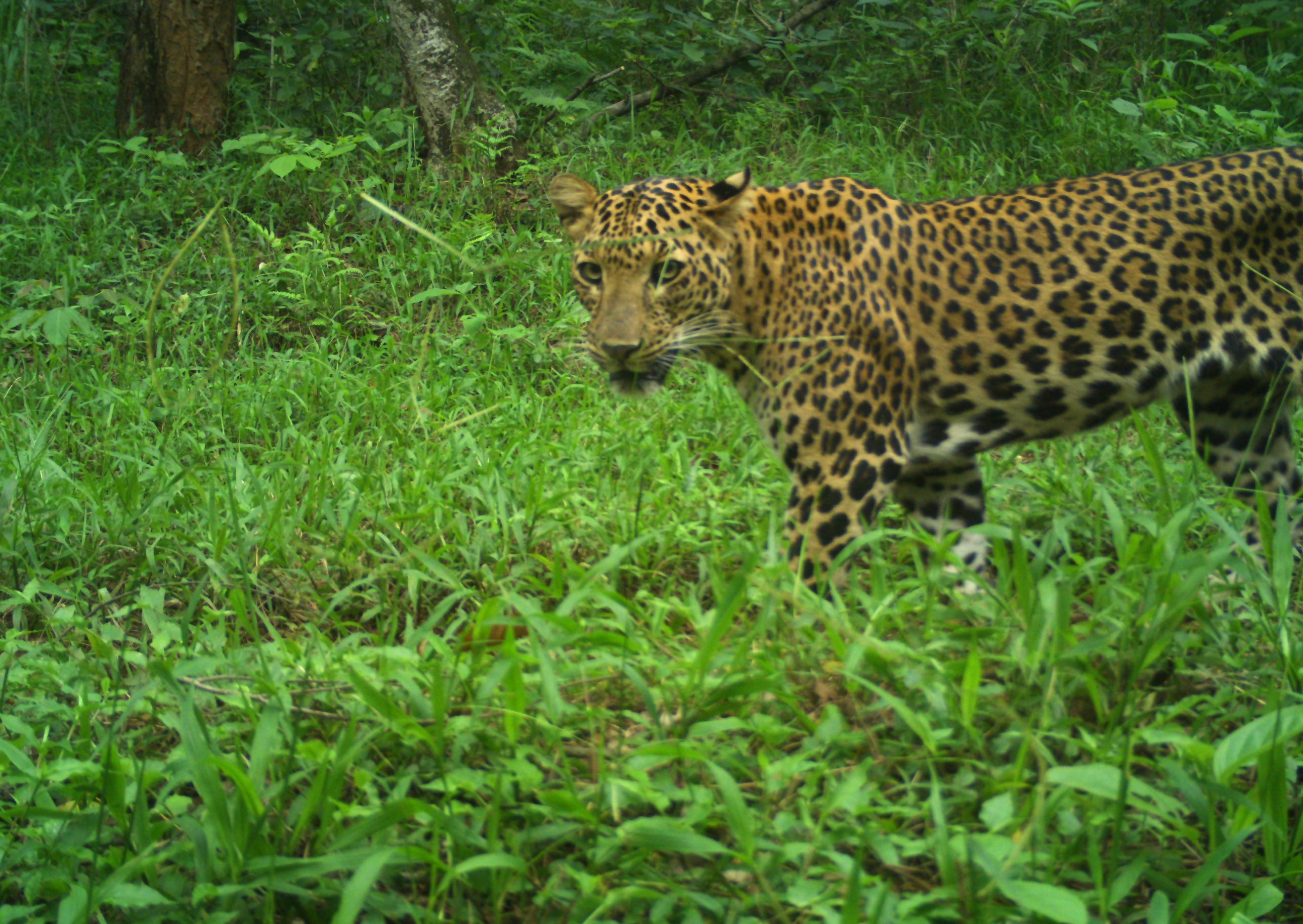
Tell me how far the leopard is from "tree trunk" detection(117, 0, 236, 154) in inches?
182

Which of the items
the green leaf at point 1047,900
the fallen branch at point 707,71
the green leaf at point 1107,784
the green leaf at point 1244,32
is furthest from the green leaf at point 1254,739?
the fallen branch at point 707,71

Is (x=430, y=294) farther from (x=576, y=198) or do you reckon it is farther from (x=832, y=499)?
(x=832, y=499)

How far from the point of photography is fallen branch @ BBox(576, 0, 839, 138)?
8.18 metres

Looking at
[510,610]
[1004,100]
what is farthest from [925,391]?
[1004,100]

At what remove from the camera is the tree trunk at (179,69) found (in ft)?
24.8

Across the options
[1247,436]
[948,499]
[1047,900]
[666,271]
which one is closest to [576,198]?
[666,271]

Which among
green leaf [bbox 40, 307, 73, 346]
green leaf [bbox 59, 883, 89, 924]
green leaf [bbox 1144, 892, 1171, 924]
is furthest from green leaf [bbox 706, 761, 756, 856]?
green leaf [bbox 40, 307, 73, 346]

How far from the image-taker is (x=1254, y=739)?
A: 8.24 ft

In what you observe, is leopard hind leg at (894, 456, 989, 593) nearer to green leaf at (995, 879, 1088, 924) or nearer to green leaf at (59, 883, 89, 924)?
green leaf at (995, 879, 1088, 924)

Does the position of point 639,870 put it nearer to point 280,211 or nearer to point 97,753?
point 97,753

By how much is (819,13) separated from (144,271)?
5135 millimetres

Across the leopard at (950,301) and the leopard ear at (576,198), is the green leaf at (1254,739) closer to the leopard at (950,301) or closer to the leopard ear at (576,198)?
the leopard at (950,301)

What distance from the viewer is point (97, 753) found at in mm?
2828

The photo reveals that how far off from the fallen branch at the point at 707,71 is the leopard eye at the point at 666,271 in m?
4.46
